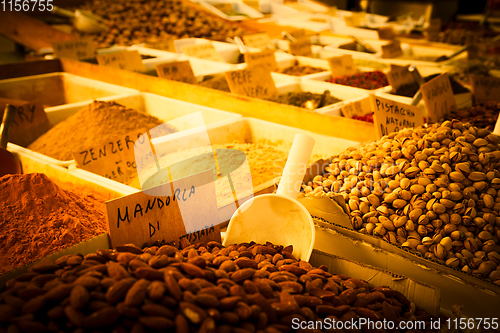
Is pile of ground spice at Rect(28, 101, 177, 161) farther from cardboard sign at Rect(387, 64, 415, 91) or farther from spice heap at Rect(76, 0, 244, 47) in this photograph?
spice heap at Rect(76, 0, 244, 47)

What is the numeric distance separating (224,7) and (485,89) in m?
3.17

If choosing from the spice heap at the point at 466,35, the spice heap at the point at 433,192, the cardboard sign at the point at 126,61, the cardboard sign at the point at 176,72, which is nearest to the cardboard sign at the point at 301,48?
the cardboard sign at the point at 176,72

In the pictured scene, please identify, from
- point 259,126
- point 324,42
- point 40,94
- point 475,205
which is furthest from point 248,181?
point 324,42

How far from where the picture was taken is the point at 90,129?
1.71m

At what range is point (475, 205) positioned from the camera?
1.06 meters

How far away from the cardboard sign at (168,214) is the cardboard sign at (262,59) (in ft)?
4.44

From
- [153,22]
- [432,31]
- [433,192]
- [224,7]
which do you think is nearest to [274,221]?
[433,192]

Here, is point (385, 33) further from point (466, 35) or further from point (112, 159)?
point (112, 159)

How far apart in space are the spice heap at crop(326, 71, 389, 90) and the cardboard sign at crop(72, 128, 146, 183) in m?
1.42

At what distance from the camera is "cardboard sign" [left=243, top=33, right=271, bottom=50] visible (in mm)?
3229

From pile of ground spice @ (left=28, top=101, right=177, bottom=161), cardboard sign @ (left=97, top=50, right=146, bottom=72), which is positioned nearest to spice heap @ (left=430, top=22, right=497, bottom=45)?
cardboard sign @ (left=97, top=50, right=146, bottom=72)

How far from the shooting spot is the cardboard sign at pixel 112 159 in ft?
4.51

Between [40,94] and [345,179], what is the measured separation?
2.04 metres

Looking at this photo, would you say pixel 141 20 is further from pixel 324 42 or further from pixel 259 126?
pixel 259 126
